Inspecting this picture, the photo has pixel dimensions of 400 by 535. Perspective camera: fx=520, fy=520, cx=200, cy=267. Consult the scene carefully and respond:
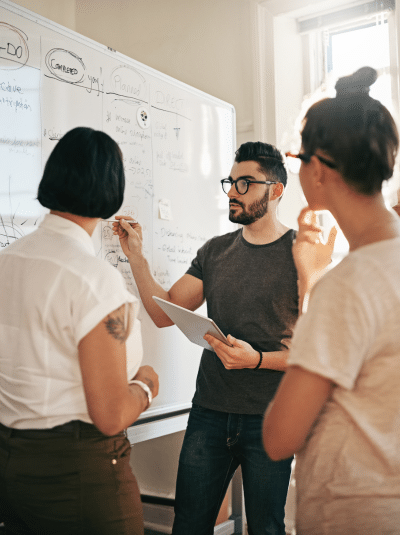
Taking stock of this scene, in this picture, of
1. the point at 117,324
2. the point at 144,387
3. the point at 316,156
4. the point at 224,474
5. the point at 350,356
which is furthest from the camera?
the point at 224,474

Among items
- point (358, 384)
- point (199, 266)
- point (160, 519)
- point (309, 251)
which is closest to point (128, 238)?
point (199, 266)

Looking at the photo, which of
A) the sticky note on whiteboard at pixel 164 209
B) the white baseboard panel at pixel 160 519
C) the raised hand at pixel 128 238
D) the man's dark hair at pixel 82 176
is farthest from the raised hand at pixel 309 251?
the white baseboard panel at pixel 160 519

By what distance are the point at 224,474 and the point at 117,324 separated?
951mm

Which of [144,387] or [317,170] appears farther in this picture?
[144,387]

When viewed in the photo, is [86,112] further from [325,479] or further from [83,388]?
[325,479]

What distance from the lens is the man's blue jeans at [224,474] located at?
159 centimetres

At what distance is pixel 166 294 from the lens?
1.91 meters

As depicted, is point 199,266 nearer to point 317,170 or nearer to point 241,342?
point 241,342

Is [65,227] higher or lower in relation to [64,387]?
higher

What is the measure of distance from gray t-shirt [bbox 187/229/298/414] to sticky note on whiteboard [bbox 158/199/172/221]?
350 millimetres

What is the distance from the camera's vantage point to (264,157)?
1.94 meters

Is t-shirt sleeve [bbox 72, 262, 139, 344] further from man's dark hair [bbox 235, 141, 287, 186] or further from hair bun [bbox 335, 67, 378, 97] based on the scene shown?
man's dark hair [bbox 235, 141, 287, 186]

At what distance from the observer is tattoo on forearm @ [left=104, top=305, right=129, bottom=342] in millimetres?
951

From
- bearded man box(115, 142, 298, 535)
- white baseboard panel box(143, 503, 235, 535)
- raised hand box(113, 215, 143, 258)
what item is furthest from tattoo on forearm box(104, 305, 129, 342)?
white baseboard panel box(143, 503, 235, 535)
